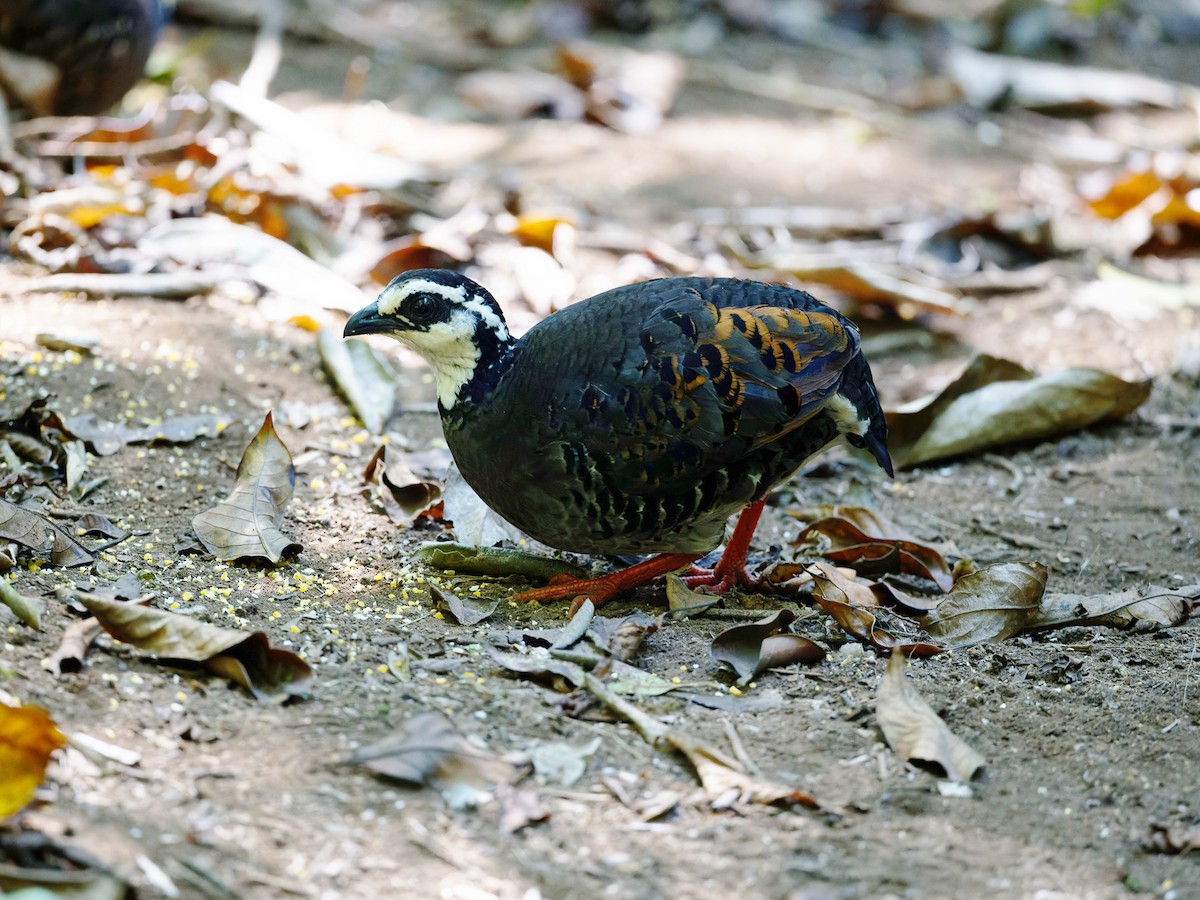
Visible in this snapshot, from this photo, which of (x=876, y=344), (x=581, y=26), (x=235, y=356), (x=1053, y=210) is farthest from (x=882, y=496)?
(x=581, y=26)

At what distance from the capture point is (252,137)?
270 inches

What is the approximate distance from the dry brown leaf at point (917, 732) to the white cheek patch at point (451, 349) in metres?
1.56

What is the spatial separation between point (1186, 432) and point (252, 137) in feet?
15.6

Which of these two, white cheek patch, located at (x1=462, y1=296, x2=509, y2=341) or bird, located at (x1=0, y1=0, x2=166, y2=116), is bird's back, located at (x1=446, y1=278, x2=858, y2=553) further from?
bird, located at (x1=0, y1=0, x2=166, y2=116)

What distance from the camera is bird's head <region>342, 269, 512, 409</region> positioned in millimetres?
3979

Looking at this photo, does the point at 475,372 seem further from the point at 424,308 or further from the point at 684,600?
the point at 684,600

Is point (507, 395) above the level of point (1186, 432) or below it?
above

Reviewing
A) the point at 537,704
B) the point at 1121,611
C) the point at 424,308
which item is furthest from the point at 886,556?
the point at 424,308

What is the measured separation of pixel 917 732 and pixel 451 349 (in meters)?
1.80

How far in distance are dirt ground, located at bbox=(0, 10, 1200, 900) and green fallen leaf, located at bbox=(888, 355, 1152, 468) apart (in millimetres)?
103

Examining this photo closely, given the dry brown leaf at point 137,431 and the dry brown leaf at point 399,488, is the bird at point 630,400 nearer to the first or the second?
A: the dry brown leaf at point 399,488

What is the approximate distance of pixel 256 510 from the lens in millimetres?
4051

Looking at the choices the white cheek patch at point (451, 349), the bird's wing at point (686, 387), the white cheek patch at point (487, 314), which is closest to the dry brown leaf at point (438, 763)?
the bird's wing at point (686, 387)

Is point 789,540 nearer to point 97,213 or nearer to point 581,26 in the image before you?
point 97,213
